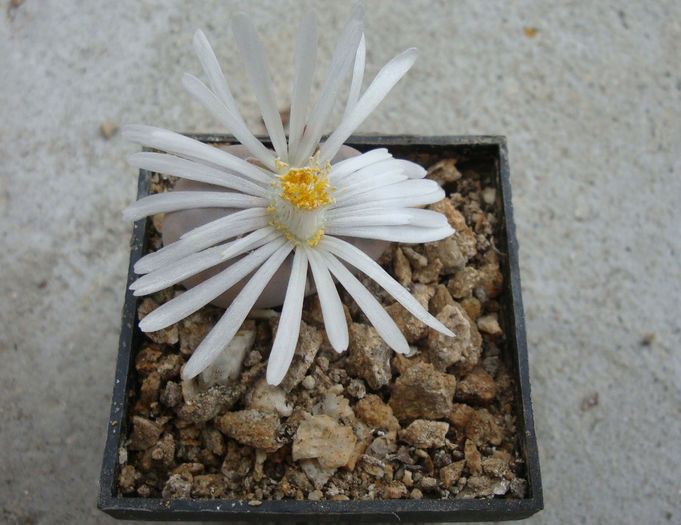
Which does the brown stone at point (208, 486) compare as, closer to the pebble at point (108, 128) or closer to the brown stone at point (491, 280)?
the brown stone at point (491, 280)

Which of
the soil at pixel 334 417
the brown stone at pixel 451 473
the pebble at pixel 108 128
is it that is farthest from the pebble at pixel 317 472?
the pebble at pixel 108 128

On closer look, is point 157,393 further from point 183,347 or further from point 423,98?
point 423,98

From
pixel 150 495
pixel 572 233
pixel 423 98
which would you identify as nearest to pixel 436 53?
pixel 423 98

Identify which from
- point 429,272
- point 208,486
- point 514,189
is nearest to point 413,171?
point 429,272

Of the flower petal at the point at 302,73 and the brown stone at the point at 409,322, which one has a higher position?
the flower petal at the point at 302,73

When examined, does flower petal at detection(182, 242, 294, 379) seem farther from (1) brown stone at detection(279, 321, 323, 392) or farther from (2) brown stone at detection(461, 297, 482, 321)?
(2) brown stone at detection(461, 297, 482, 321)

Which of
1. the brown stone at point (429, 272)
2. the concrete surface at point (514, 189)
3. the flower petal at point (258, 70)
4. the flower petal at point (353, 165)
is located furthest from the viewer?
the concrete surface at point (514, 189)

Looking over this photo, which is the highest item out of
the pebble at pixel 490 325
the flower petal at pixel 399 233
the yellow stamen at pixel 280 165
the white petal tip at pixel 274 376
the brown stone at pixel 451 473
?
the yellow stamen at pixel 280 165
